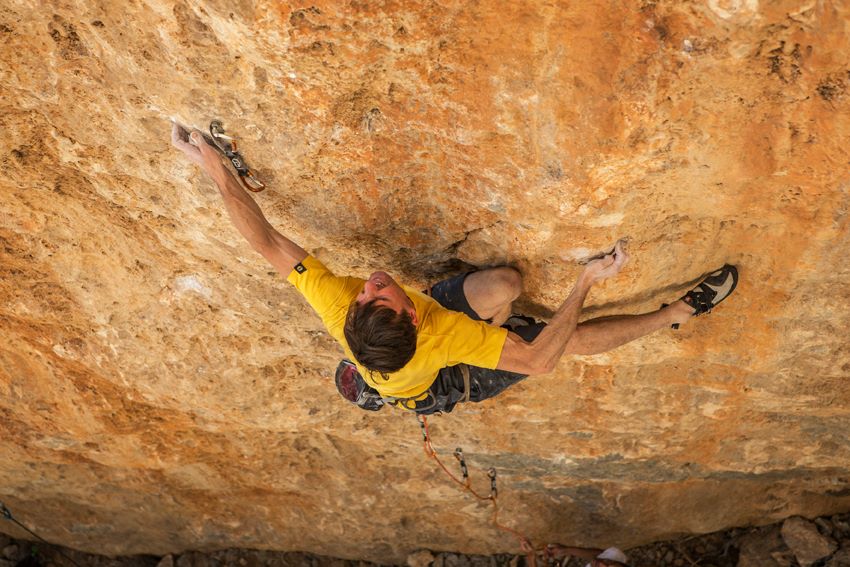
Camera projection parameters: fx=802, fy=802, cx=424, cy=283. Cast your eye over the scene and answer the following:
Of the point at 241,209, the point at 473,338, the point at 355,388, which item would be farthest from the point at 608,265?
the point at 241,209

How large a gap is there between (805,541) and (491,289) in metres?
3.40

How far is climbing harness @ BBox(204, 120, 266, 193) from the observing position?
2660 mm

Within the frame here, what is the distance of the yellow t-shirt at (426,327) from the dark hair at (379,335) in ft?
0.35

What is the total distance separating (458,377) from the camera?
10.8 ft

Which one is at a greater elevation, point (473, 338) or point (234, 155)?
point (234, 155)

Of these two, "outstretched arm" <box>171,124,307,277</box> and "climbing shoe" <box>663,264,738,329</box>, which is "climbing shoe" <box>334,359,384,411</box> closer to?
"outstretched arm" <box>171,124,307,277</box>

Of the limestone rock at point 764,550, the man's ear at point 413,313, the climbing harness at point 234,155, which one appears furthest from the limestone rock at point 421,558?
the climbing harness at point 234,155

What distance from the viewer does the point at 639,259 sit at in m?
2.93

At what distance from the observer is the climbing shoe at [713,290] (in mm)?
3074

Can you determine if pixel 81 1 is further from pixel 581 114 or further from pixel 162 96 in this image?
pixel 581 114

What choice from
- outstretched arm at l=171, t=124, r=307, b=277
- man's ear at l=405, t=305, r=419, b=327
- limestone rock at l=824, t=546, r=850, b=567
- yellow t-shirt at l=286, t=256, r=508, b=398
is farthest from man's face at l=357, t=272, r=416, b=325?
limestone rock at l=824, t=546, r=850, b=567

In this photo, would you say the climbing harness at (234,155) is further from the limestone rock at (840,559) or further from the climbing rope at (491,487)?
the limestone rock at (840,559)

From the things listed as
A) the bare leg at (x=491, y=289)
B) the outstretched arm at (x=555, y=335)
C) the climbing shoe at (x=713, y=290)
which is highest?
the climbing shoe at (x=713, y=290)

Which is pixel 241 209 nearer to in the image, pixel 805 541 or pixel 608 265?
pixel 608 265
